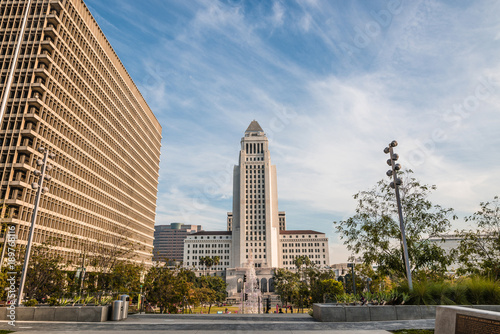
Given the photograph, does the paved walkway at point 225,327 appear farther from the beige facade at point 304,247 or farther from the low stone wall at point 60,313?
the beige facade at point 304,247

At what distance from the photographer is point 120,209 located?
90.9 metres

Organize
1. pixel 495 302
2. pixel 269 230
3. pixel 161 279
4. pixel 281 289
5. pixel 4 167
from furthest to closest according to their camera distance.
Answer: pixel 269 230, pixel 281 289, pixel 4 167, pixel 161 279, pixel 495 302

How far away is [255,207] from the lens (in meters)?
170

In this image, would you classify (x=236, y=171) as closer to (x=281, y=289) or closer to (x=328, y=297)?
(x=281, y=289)

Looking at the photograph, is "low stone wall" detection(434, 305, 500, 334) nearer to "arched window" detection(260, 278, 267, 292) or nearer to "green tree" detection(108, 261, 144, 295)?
"green tree" detection(108, 261, 144, 295)

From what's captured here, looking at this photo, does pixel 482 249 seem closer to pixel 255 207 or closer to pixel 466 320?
pixel 466 320

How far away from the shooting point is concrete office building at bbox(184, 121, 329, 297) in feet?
540

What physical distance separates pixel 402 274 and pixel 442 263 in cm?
329

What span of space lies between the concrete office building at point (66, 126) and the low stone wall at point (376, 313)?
39.1 metres

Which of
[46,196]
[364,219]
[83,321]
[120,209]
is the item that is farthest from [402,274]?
[120,209]

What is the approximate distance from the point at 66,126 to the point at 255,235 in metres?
117

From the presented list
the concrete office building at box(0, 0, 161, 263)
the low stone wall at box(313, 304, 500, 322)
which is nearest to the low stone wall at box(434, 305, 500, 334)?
the low stone wall at box(313, 304, 500, 322)

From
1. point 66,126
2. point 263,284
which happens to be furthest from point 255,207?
point 66,126

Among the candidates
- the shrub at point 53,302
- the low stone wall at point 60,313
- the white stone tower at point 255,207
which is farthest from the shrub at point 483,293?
the white stone tower at point 255,207
